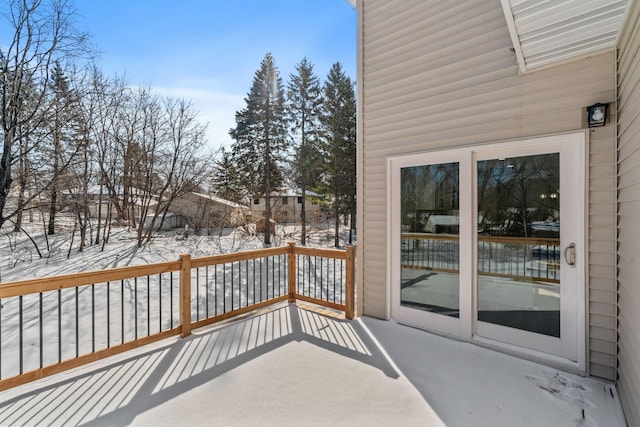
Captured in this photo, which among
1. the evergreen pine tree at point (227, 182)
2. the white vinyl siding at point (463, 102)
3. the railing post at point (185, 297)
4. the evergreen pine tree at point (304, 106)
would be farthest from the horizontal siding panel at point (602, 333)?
the evergreen pine tree at point (227, 182)

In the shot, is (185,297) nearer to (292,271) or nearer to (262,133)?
(292,271)

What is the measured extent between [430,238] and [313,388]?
196 cm

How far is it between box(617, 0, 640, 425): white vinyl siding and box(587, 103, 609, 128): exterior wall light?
85mm

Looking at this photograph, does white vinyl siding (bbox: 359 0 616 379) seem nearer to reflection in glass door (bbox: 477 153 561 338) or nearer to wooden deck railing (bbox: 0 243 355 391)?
reflection in glass door (bbox: 477 153 561 338)

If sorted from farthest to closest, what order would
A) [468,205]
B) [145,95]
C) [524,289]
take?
[145,95] → [468,205] → [524,289]

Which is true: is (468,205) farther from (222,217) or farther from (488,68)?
(222,217)

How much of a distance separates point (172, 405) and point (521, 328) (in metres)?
2.95

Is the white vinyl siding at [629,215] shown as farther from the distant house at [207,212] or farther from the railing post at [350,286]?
the distant house at [207,212]

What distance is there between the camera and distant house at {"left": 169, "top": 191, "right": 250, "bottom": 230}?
1379cm

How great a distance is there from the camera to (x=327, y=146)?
13773 millimetres

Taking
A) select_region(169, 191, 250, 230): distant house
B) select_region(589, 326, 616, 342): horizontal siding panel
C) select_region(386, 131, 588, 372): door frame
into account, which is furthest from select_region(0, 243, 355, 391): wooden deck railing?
select_region(169, 191, 250, 230): distant house

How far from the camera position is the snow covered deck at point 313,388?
1921 mm

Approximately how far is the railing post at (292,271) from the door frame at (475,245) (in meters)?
1.39

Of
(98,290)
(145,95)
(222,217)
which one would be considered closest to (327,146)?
(222,217)
